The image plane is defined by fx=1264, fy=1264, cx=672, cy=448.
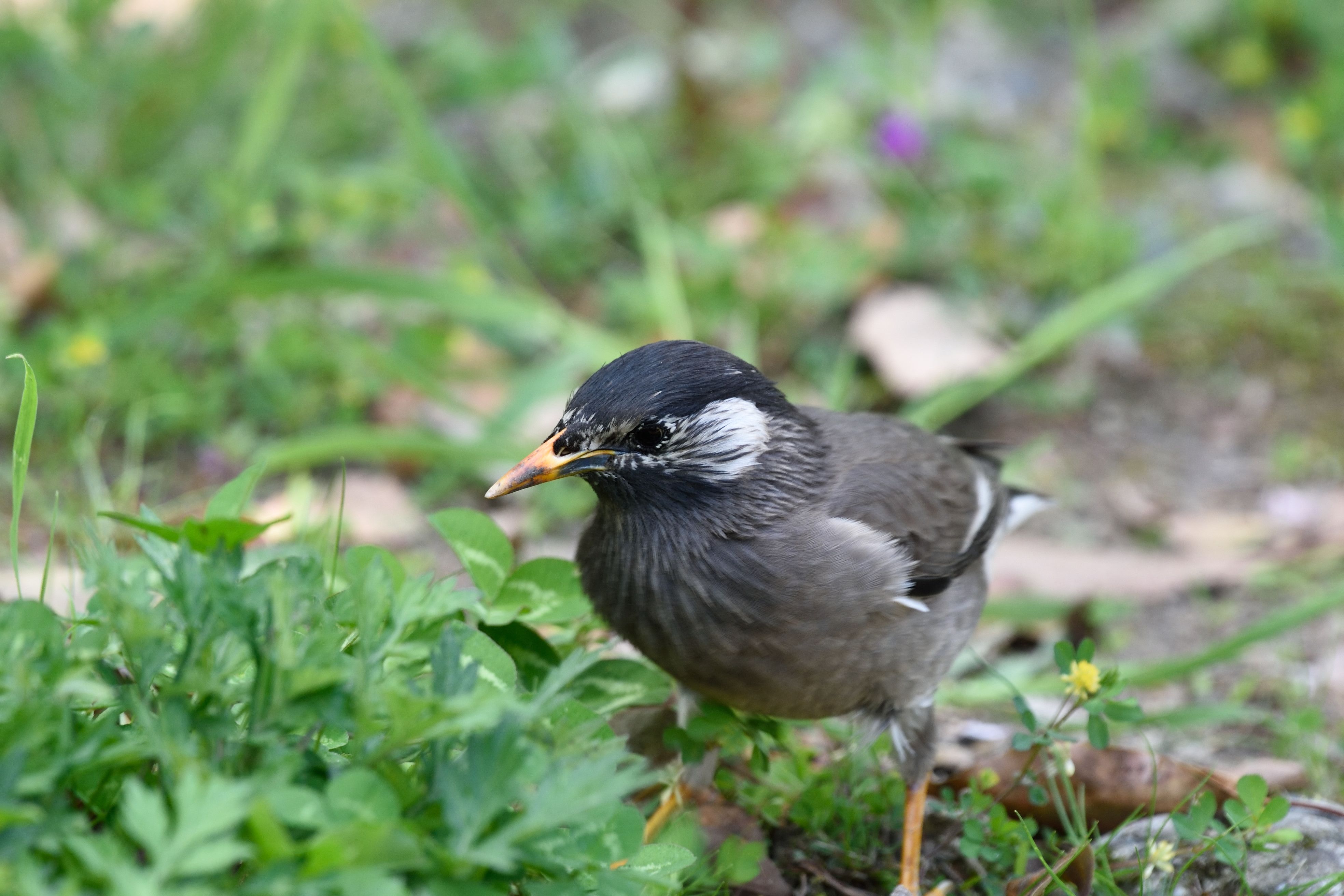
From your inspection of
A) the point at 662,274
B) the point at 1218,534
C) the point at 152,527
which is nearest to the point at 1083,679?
the point at 152,527

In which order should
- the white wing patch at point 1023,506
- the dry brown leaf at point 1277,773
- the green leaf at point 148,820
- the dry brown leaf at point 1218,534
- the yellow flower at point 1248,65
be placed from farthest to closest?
the yellow flower at point 1248,65 → the dry brown leaf at point 1218,534 → the white wing patch at point 1023,506 → the dry brown leaf at point 1277,773 → the green leaf at point 148,820

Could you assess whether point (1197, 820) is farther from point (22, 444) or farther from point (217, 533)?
point (22, 444)

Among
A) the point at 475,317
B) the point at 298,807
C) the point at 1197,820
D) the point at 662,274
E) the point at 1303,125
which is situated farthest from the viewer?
the point at 1303,125

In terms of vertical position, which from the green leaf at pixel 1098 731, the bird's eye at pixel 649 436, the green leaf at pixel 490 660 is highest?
the bird's eye at pixel 649 436

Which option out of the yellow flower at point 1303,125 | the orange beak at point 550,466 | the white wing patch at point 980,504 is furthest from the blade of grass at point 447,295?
the yellow flower at point 1303,125

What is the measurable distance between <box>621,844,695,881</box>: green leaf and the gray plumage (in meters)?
0.75

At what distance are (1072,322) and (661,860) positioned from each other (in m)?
3.75

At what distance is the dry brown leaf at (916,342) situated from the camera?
518cm

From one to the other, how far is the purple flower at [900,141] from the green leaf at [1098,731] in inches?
150

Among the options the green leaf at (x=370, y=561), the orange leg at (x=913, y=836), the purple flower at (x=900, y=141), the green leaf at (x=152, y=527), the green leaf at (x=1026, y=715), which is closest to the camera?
the green leaf at (x=152, y=527)

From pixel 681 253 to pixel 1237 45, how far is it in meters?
3.76

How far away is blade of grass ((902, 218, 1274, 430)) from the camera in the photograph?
507cm

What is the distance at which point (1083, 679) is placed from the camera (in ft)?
8.63

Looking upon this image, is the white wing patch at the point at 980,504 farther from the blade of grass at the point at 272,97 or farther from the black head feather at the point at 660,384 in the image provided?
the blade of grass at the point at 272,97
